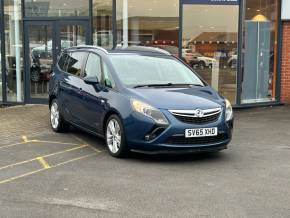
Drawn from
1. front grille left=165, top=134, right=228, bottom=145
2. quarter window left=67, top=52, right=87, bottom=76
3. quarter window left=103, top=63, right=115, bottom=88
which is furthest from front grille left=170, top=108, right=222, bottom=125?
quarter window left=67, top=52, right=87, bottom=76

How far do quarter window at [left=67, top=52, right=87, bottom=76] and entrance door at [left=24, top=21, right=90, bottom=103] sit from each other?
12.6 feet

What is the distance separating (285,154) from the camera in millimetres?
8180

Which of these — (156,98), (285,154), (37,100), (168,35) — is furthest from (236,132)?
(37,100)

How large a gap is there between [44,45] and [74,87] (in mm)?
5190

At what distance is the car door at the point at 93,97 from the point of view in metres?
8.22

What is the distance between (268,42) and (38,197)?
9393 millimetres

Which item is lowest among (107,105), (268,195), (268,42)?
(268,195)

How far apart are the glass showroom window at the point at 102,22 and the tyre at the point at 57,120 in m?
3.66

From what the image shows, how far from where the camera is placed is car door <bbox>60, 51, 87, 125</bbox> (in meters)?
8.93

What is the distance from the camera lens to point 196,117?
732 cm

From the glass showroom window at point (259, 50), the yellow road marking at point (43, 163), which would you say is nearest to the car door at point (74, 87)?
the yellow road marking at point (43, 163)

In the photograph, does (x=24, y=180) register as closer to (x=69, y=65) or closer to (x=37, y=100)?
(x=69, y=65)

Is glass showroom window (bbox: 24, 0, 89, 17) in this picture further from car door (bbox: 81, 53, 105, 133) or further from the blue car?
car door (bbox: 81, 53, 105, 133)

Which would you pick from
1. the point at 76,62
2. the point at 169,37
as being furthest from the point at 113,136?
the point at 169,37
